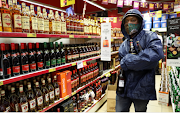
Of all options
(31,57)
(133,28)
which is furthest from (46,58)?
(133,28)

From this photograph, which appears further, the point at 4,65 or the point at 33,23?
the point at 33,23

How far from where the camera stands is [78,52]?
2.74 metres

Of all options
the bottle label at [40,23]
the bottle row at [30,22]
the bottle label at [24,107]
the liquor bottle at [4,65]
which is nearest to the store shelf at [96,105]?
the bottle label at [24,107]

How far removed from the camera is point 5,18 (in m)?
1.49

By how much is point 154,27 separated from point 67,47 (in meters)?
6.28

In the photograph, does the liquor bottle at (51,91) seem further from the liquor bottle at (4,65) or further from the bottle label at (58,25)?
the bottle label at (58,25)

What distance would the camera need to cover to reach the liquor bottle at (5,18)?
1.48m

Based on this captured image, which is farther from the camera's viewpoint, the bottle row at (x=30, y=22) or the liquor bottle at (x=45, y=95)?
the liquor bottle at (x=45, y=95)

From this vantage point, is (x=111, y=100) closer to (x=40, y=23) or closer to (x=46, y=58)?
(x=46, y=58)

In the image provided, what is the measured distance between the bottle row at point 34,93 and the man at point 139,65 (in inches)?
41.1

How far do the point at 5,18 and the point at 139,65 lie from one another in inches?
64.9

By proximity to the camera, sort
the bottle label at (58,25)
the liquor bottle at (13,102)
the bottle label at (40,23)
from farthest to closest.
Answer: the bottle label at (58,25)
the bottle label at (40,23)
the liquor bottle at (13,102)

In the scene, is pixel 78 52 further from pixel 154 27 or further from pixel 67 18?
pixel 154 27

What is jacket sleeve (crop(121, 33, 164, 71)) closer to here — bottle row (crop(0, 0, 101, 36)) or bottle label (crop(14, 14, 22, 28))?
bottle row (crop(0, 0, 101, 36))
